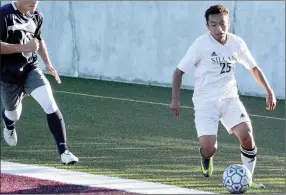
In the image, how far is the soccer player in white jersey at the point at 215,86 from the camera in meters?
7.19

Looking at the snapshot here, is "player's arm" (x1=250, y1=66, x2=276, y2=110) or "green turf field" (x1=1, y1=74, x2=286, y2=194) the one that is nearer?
"player's arm" (x1=250, y1=66, x2=276, y2=110)

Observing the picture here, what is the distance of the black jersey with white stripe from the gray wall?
25.0 feet

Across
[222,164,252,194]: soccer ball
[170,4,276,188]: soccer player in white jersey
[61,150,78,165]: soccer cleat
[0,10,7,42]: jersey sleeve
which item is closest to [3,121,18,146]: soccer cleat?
[61,150,78,165]: soccer cleat

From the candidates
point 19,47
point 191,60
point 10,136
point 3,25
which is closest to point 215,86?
point 191,60

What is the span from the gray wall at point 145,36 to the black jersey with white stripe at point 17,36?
25.0 ft

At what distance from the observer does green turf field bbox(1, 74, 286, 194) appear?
298 inches

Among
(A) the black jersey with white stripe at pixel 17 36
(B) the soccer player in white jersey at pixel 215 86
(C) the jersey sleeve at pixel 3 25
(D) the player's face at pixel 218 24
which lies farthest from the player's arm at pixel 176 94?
(C) the jersey sleeve at pixel 3 25

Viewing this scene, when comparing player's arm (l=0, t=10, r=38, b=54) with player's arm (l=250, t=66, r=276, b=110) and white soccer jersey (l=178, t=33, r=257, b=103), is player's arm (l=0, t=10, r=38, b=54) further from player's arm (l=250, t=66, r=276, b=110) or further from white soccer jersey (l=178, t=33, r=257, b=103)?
player's arm (l=250, t=66, r=276, b=110)

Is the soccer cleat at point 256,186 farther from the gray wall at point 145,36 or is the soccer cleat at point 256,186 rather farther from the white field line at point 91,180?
the gray wall at point 145,36

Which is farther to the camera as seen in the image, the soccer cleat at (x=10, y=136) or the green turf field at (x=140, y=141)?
the soccer cleat at (x=10, y=136)

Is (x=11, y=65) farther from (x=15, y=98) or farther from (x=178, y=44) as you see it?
(x=178, y=44)

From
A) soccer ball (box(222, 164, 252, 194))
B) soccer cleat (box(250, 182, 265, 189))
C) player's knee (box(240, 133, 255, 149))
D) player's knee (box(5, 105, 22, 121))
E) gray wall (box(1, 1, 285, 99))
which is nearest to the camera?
soccer ball (box(222, 164, 252, 194))

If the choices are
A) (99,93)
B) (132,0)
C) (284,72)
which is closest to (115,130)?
(99,93)

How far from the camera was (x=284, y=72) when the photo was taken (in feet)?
47.1
